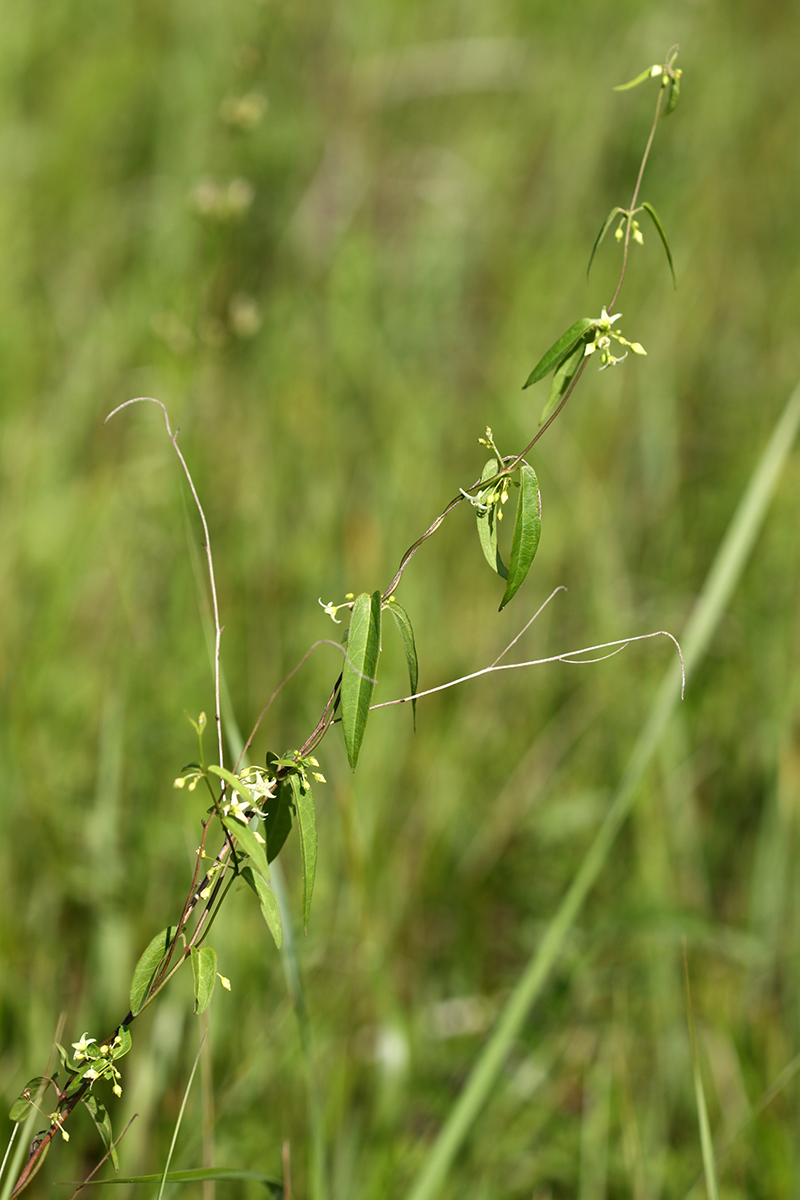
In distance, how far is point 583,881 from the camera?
1171 mm

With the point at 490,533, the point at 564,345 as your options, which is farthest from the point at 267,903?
the point at 564,345

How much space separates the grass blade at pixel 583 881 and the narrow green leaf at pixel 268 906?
1.62 feet

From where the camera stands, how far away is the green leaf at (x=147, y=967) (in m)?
0.73

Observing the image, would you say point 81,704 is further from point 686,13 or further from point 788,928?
point 686,13

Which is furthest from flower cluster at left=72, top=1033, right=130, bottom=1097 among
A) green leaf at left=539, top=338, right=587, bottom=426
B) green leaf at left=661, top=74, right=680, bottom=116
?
green leaf at left=661, top=74, right=680, bottom=116

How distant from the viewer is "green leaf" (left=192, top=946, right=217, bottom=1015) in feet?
2.34

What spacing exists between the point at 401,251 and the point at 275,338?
0.93 m

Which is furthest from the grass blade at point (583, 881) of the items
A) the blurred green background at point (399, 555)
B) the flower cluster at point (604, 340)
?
the flower cluster at point (604, 340)

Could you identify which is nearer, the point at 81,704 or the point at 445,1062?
the point at 445,1062

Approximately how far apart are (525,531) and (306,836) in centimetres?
30

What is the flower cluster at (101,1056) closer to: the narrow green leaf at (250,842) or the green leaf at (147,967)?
the green leaf at (147,967)

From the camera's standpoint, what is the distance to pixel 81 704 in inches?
85.5

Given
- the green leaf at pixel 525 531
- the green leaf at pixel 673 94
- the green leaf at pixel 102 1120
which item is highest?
the green leaf at pixel 673 94

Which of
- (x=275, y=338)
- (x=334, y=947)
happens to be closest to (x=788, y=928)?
(x=334, y=947)
